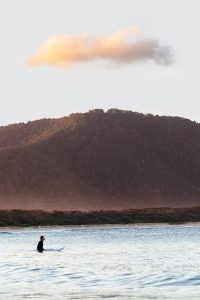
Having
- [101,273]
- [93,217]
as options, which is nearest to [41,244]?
[101,273]

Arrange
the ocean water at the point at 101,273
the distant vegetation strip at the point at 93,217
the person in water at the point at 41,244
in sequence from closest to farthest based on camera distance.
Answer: the ocean water at the point at 101,273 < the person in water at the point at 41,244 < the distant vegetation strip at the point at 93,217

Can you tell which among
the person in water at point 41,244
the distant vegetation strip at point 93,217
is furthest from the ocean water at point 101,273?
the distant vegetation strip at point 93,217

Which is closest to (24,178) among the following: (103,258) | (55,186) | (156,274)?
(55,186)

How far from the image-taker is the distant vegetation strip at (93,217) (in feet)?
445

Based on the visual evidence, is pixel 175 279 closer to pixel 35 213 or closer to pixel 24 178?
pixel 35 213

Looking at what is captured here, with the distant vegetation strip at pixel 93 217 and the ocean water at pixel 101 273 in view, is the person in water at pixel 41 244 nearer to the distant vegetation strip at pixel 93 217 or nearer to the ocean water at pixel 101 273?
the ocean water at pixel 101 273

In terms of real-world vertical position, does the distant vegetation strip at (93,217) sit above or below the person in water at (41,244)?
above

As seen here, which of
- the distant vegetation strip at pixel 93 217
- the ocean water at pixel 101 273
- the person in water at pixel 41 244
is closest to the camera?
the ocean water at pixel 101 273

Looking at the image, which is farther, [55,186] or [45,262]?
[55,186]

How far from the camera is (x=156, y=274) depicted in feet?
138

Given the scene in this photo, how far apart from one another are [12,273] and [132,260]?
11.3 metres

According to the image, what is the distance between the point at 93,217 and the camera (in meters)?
147

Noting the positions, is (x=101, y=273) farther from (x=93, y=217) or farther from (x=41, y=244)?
(x=93, y=217)

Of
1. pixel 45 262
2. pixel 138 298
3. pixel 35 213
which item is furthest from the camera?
pixel 35 213
